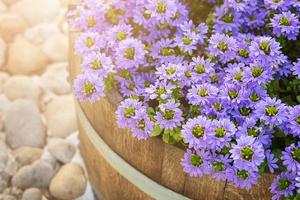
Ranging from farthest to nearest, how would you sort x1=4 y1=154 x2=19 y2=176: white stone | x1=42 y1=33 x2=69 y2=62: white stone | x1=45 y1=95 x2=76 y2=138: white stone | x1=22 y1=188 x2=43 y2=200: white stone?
x1=42 y1=33 x2=69 y2=62: white stone → x1=45 y1=95 x2=76 y2=138: white stone → x1=4 y1=154 x2=19 y2=176: white stone → x1=22 y1=188 x2=43 y2=200: white stone

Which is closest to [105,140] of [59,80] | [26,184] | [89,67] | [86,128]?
[86,128]

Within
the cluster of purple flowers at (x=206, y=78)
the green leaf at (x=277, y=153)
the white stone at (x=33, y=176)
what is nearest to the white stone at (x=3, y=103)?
the white stone at (x=33, y=176)

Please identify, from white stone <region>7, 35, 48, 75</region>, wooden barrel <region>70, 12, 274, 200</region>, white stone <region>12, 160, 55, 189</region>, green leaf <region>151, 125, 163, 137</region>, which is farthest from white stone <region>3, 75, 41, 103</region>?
green leaf <region>151, 125, 163, 137</region>

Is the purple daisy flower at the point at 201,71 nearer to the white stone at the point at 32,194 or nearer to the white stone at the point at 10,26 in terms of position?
the white stone at the point at 32,194

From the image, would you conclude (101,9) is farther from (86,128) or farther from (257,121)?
(257,121)

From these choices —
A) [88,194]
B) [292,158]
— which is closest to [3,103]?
[88,194]

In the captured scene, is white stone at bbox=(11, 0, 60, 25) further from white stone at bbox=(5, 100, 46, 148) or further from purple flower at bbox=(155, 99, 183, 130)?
purple flower at bbox=(155, 99, 183, 130)
